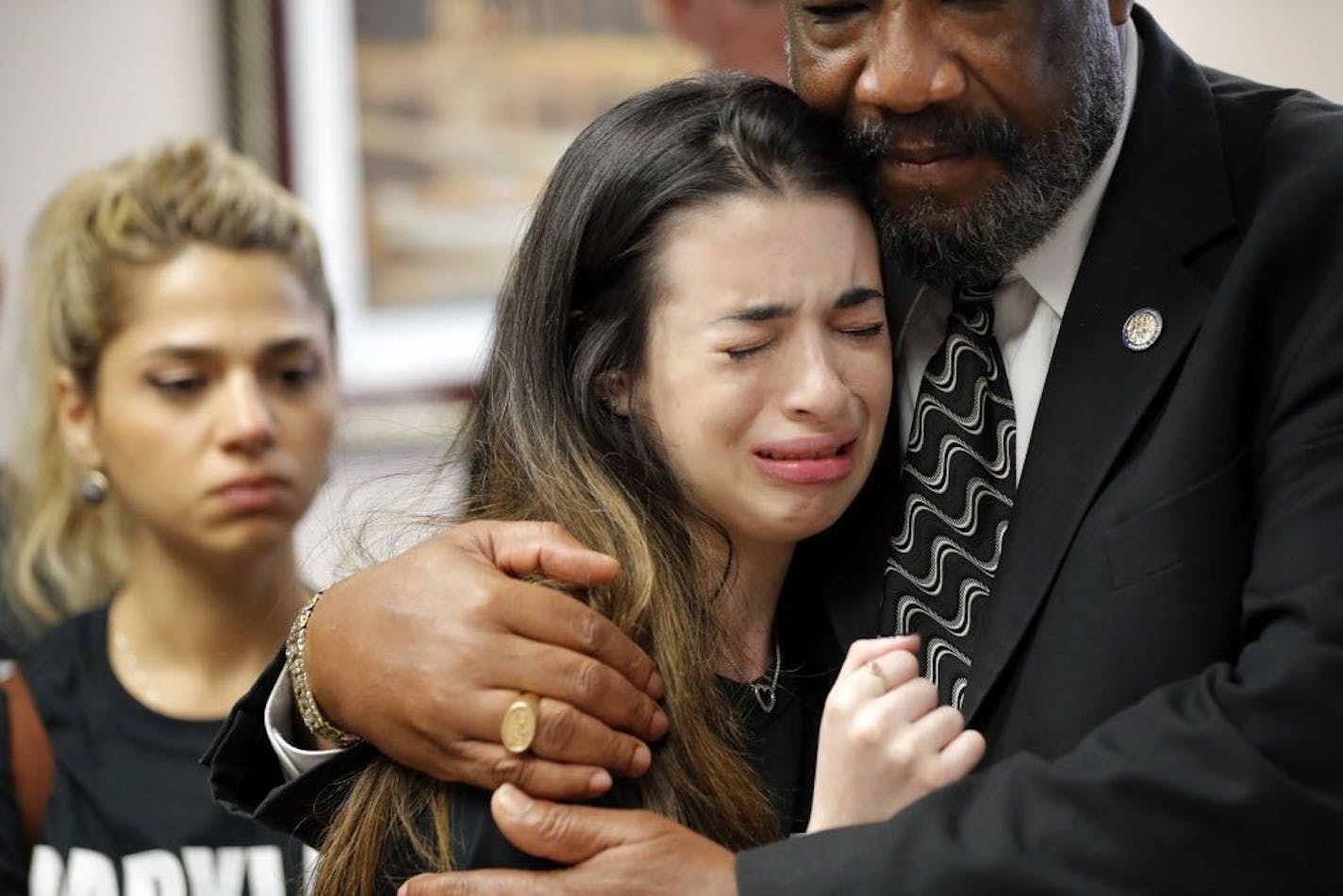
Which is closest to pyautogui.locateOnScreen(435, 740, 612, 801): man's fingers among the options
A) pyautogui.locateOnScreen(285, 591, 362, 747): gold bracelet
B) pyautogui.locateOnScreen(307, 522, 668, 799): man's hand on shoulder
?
pyautogui.locateOnScreen(307, 522, 668, 799): man's hand on shoulder

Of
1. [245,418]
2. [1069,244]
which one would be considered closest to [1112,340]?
[1069,244]

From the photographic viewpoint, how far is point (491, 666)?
1706 millimetres

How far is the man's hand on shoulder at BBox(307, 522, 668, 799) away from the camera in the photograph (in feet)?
5.58

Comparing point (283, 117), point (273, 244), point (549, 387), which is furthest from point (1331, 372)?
point (283, 117)

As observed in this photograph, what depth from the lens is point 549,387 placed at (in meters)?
1.93

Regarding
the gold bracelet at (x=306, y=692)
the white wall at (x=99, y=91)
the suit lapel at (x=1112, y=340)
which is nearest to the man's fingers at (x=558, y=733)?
the gold bracelet at (x=306, y=692)

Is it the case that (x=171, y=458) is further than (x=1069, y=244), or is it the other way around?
(x=171, y=458)

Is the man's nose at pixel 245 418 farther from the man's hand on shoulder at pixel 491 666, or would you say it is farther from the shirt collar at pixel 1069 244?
the shirt collar at pixel 1069 244

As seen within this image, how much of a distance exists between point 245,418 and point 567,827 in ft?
3.84

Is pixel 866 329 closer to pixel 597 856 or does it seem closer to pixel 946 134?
pixel 946 134

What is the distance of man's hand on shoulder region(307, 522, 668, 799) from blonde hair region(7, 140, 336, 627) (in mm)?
1115

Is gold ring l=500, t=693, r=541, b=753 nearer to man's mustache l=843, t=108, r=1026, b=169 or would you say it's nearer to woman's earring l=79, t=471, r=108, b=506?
man's mustache l=843, t=108, r=1026, b=169

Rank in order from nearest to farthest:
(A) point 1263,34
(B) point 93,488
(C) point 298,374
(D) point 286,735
→ (D) point 286,735 < (C) point 298,374 < (B) point 93,488 < (A) point 1263,34

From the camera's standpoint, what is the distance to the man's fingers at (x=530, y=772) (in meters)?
1.69
